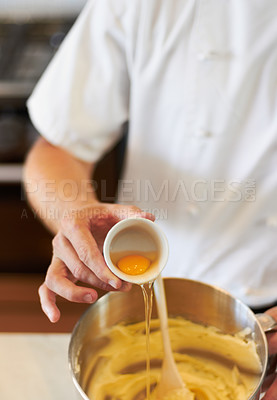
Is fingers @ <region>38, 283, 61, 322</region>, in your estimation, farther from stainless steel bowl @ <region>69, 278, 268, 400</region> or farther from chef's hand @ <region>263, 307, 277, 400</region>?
chef's hand @ <region>263, 307, 277, 400</region>

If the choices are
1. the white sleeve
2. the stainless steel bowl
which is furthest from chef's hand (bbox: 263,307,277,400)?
the white sleeve

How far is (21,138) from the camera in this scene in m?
1.60

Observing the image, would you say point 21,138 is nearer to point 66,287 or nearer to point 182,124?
point 182,124

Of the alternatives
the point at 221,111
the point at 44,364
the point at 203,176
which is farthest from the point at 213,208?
the point at 44,364

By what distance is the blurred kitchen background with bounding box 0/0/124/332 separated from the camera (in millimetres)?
1585

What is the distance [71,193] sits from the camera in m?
0.79

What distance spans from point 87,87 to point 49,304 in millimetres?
472

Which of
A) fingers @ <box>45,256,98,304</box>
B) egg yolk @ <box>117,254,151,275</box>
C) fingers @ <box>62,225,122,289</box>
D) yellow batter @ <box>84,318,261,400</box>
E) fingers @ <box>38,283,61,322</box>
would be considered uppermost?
fingers @ <box>62,225,122,289</box>

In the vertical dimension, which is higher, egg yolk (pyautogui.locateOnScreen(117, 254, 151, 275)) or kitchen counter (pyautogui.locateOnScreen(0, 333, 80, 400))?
egg yolk (pyautogui.locateOnScreen(117, 254, 151, 275))

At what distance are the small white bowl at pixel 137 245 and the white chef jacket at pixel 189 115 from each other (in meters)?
0.38

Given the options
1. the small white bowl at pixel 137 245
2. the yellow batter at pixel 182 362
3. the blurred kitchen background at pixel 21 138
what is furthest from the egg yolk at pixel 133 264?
the blurred kitchen background at pixel 21 138

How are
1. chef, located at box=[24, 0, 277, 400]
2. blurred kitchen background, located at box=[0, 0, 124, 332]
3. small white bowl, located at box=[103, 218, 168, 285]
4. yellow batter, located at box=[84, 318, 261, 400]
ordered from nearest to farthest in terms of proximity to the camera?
small white bowl, located at box=[103, 218, 168, 285], yellow batter, located at box=[84, 318, 261, 400], chef, located at box=[24, 0, 277, 400], blurred kitchen background, located at box=[0, 0, 124, 332]

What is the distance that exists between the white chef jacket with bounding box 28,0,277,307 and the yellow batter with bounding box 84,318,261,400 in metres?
0.29

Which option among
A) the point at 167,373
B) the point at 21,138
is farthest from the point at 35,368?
the point at 21,138
